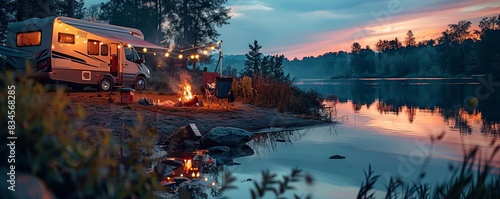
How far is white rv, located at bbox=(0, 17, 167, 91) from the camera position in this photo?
593 inches

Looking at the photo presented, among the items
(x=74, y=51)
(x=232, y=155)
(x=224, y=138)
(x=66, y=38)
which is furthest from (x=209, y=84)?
(x=232, y=155)

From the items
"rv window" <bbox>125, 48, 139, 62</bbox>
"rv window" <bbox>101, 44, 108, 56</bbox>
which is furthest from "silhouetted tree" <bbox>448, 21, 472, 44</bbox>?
"rv window" <bbox>101, 44, 108, 56</bbox>

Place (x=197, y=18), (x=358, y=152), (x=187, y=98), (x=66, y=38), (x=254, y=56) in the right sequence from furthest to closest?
(x=197, y=18)
(x=254, y=56)
(x=66, y=38)
(x=187, y=98)
(x=358, y=152)

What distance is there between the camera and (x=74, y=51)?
15703mm

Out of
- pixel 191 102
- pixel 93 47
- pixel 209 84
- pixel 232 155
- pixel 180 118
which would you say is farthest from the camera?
pixel 93 47

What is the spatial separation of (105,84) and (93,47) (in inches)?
59.9

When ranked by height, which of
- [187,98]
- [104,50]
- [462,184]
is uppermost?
[104,50]

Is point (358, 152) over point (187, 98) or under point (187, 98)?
under

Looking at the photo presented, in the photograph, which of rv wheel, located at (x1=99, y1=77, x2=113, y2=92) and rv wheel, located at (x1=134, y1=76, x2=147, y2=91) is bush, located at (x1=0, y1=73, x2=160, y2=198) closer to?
rv wheel, located at (x1=99, y1=77, x2=113, y2=92)

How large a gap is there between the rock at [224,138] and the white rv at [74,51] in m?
8.57

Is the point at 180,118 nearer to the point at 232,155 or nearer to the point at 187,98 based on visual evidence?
the point at 187,98

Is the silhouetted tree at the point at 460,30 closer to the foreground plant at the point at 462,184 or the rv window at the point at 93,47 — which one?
the rv window at the point at 93,47

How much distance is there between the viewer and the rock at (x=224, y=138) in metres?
7.84

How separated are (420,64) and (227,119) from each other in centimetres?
7568
